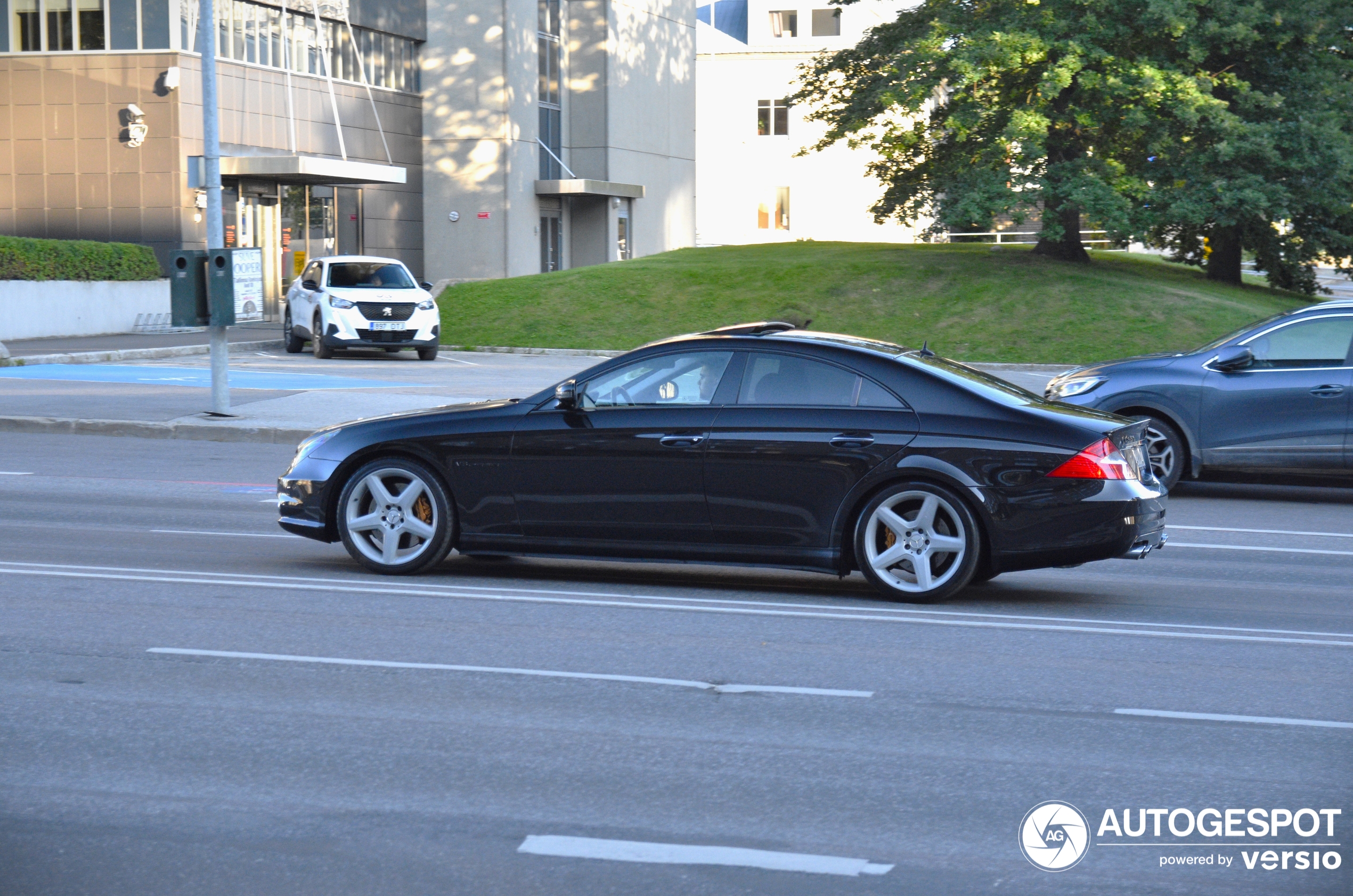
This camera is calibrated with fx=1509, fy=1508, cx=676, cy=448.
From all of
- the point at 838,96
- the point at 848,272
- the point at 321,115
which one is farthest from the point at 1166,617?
the point at 321,115

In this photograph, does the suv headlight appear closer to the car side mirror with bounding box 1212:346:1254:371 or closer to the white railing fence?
the car side mirror with bounding box 1212:346:1254:371

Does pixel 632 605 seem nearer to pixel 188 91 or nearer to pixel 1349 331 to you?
pixel 1349 331

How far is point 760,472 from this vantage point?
830 cm

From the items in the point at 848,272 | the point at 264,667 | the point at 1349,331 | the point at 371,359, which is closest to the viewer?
the point at 264,667

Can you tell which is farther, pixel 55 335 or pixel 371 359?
pixel 55 335

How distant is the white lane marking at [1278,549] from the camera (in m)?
10.7

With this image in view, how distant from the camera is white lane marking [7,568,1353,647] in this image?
771 cm

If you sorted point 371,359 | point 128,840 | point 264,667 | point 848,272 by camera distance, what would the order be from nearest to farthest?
point 128,840, point 264,667, point 371,359, point 848,272

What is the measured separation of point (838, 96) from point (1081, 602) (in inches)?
1108

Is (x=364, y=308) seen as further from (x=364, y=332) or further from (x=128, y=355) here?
(x=128, y=355)

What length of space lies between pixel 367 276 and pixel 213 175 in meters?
10.4

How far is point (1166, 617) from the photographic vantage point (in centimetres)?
823

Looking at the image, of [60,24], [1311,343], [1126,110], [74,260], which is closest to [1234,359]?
[1311,343]

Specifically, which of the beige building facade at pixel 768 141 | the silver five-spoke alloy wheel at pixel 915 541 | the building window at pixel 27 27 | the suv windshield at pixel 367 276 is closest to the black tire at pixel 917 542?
the silver five-spoke alloy wheel at pixel 915 541
